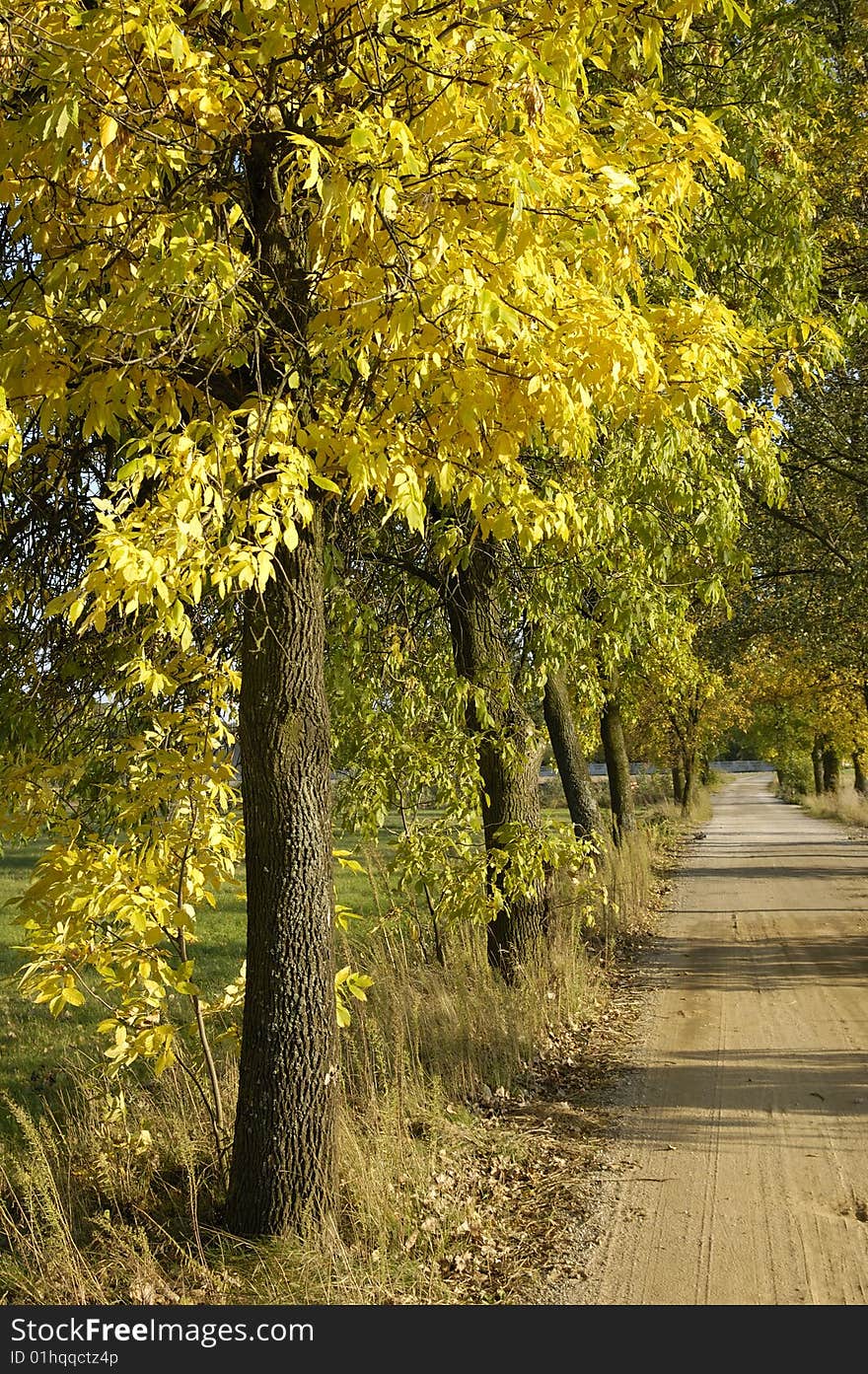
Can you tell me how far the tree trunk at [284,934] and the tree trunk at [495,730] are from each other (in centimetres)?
404

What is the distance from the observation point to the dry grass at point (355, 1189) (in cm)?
447

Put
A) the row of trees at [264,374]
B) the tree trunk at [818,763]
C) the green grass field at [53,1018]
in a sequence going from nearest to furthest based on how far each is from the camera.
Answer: the row of trees at [264,374] → the green grass field at [53,1018] → the tree trunk at [818,763]

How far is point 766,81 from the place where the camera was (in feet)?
26.4

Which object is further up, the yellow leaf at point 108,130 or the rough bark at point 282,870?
the yellow leaf at point 108,130

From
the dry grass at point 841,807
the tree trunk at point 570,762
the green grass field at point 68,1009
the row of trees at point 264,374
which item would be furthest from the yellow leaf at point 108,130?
the dry grass at point 841,807

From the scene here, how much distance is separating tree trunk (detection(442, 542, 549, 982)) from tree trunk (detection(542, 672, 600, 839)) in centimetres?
475

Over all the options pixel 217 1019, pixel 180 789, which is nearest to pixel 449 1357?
pixel 180 789

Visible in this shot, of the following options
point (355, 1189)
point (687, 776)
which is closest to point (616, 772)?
point (687, 776)

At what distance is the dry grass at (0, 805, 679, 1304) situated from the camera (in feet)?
14.7

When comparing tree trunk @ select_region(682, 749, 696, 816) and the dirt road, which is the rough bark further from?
tree trunk @ select_region(682, 749, 696, 816)

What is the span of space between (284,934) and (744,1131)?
3170 millimetres

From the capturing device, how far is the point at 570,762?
48.7ft

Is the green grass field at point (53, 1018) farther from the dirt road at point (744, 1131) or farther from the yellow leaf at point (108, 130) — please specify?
the yellow leaf at point (108, 130)

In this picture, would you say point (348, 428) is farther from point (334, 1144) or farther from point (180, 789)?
point (334, 1144)
